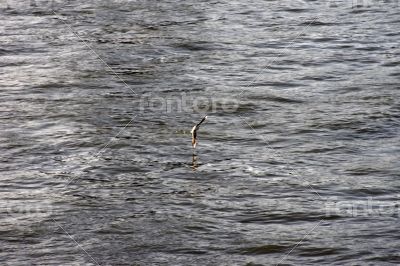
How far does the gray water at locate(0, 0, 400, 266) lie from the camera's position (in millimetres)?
5930

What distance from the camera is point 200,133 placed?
7.86m

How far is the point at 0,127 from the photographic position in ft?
26.6

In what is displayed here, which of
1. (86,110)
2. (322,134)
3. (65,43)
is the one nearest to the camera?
(322,134)

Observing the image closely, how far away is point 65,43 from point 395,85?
12.2 feet

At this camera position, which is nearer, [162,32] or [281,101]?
[281,101]

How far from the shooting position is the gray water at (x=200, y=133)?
19.5ft

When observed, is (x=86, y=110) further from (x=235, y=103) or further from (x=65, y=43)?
(x=65, y=43)

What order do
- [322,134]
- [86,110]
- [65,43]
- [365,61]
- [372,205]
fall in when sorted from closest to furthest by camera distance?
[372,205]
[322,134]
[86,110]
[365,61]
[65,43]

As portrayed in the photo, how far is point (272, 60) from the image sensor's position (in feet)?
31.7

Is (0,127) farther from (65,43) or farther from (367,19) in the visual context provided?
(367,19)

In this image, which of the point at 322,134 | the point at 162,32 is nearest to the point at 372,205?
the point at 322,134

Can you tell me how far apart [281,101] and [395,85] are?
1.20 m

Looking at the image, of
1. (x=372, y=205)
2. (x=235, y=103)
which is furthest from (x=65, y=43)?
(x=372, y=205)

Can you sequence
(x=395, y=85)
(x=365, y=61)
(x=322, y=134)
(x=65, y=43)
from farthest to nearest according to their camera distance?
(x=65, y=43) → (x=365, y=61) → (x=395, y=85) → (x=322, y=134)
